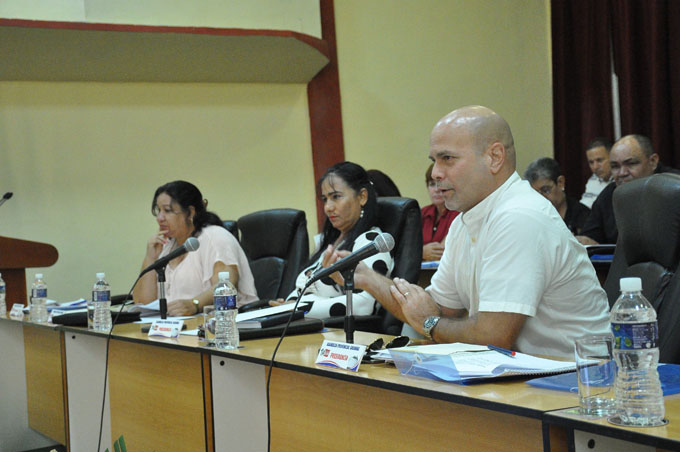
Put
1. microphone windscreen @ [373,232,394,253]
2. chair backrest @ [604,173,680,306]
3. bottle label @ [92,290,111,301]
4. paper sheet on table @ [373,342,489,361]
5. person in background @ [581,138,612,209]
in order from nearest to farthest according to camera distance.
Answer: paper sheet on table @ [373,342,489,361]
microphone windscreen @ [373,232,394,253]
chair backrest @ [604,173,680,306]
bottle label @ [92,290,111,301]
person in background @ [581,138,612,209]

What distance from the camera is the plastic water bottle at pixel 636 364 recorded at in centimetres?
103

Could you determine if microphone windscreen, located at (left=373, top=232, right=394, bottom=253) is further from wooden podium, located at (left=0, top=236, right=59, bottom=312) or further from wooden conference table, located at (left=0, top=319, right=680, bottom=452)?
wooden podium, located at (left=0, top=236, right=59, bottom=312)

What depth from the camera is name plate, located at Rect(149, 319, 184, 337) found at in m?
2.34

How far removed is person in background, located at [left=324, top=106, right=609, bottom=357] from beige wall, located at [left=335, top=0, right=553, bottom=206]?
12.7ft

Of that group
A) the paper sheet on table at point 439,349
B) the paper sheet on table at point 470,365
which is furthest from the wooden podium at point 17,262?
the paper sheet on table at point 470,365

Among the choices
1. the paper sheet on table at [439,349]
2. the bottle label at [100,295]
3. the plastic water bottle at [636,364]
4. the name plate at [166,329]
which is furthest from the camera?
the bottle label at [100,295]

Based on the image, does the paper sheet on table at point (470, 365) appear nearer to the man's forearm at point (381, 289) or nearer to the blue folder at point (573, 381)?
the blue folder at point (573, 381)

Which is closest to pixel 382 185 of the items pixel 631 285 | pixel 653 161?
pixel 653 161

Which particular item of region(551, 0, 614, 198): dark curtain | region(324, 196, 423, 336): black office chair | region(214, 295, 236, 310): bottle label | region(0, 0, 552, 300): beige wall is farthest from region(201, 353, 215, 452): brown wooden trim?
region(551, 0, 614, 198): dark curtain

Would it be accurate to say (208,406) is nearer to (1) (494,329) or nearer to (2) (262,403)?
(2) (262,403)

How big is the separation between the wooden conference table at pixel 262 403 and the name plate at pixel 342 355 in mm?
25

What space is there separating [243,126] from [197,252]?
7.50ft

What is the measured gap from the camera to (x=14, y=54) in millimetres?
4531

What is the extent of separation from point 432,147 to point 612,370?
3.08ft
